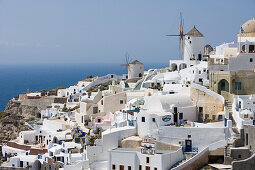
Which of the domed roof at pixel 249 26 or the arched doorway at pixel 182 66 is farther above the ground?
the domed roof at pixel 249 26

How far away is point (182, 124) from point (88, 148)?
6992 mm

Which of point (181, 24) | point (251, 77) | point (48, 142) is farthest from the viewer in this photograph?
point (181, 24)

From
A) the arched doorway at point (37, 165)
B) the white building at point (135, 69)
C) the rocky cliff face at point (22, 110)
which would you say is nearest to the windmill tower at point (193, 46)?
the white building at point (135, 69)

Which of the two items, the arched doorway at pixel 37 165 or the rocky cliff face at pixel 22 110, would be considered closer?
the arched doorway at pixel 37 165

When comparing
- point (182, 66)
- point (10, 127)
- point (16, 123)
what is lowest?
point (10, 127)

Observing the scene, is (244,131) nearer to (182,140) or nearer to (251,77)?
(182,140)

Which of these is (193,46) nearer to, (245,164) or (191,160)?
(191,160)

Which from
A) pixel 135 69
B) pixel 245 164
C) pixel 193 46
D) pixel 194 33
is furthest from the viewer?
pixel 135 69

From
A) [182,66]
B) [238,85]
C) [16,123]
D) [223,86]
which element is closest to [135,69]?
[182,66]

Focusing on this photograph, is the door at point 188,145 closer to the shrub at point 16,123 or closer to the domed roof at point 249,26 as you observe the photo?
the domed roof at point 249,26

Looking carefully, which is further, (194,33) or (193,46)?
(194,33)

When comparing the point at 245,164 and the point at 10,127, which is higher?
the point at 10,127

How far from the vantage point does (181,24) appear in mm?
49219

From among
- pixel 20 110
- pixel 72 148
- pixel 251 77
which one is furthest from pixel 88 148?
pixel 20 110
